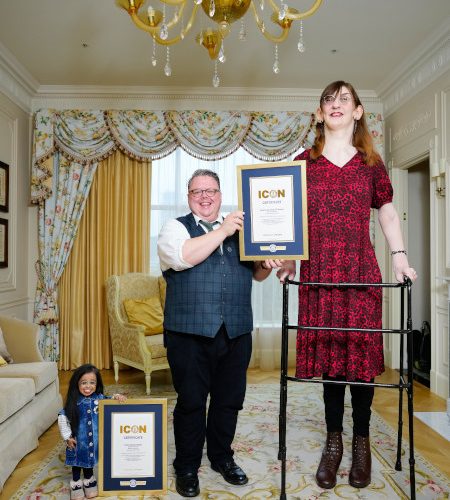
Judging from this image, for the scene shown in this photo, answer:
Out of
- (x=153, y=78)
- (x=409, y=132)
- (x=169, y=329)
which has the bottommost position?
(x=169, y=329)

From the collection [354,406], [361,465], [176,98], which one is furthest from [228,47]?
[361,465]

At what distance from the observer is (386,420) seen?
10.6 feet

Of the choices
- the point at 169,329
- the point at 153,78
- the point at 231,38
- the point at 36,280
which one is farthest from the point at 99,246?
the point at 169,329

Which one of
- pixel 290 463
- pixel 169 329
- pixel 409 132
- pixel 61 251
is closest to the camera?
pixel 169 329

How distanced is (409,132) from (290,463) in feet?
10.7

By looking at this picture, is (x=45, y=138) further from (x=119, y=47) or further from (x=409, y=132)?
(x=409, y=132)

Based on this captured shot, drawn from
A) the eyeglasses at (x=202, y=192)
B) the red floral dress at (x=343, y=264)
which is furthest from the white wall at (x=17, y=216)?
the red floral dress at (x=343, y=264)

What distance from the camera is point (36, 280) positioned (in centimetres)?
486

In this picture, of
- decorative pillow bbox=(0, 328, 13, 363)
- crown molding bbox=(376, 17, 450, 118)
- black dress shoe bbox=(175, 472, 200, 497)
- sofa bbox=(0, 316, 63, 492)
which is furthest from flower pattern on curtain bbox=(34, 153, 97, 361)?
crown molding bbox=(376, 17, 450, 118)

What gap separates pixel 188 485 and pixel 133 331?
1.98 m

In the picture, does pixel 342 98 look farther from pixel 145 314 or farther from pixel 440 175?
pixel 145 314

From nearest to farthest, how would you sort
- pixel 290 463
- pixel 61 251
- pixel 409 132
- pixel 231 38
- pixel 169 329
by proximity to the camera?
pixel 169 329
pixel 290 463
pixel 231 38
pixel 409 132
pixel 61 251

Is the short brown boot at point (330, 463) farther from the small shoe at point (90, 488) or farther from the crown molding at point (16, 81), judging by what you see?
the crown molding at point (16, 81)

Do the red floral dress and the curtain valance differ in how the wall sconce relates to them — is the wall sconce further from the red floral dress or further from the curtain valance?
the red floral dress
